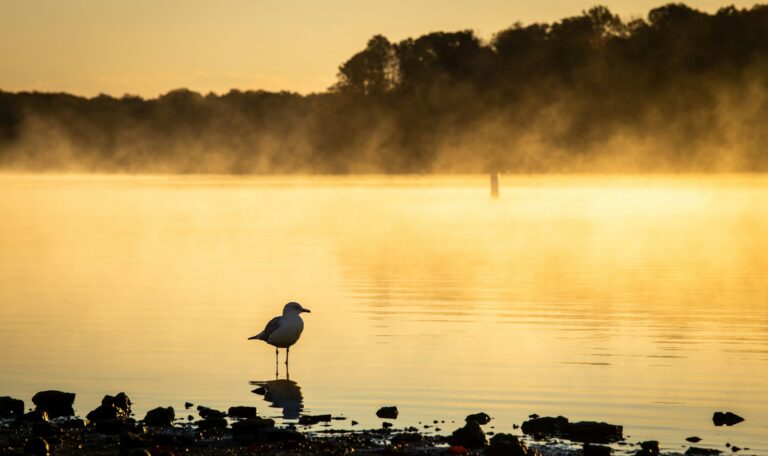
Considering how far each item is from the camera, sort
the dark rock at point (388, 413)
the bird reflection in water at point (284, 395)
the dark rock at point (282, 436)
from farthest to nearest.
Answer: the bird reflection in water at point (284, 395), the dark rock at point (388, 413), the dark rock at point (282, 436)

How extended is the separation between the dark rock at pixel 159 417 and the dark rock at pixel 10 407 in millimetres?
1800

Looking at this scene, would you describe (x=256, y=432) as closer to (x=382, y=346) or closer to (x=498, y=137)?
(x=382, y=346)

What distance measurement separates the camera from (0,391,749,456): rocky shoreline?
49.1 ft

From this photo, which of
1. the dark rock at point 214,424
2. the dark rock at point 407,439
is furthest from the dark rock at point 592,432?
the dark rock at point 214,424

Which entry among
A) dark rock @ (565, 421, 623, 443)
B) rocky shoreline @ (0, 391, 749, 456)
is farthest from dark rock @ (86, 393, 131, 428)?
dark rock @ (565, 421, 623, 443)

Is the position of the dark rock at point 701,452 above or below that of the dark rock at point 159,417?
below

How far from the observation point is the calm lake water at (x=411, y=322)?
19.2 metres

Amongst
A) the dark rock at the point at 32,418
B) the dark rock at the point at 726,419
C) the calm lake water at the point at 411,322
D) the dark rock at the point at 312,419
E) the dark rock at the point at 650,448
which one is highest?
the calm lake water at the point at 411,322

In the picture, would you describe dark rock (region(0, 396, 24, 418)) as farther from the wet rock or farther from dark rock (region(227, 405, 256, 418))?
dark rock (region(227, 405, 256, 418))

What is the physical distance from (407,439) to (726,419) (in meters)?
4.55

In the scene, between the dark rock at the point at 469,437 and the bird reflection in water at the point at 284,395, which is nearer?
the dark rock at the point at 469,437

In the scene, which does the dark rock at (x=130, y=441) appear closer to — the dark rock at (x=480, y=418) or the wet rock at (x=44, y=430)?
the wet rock at (x=44, y=430)

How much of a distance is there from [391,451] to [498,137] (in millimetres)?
182822

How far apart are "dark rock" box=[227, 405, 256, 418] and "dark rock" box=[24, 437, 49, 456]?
318 cm
